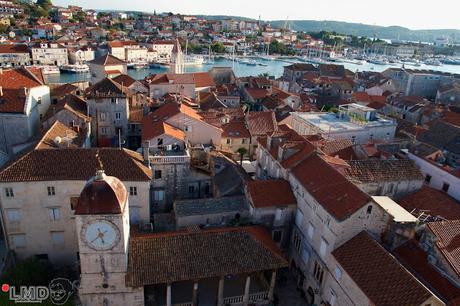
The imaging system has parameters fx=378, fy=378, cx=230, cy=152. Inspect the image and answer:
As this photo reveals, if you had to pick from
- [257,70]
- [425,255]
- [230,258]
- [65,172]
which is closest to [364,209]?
[425,255]

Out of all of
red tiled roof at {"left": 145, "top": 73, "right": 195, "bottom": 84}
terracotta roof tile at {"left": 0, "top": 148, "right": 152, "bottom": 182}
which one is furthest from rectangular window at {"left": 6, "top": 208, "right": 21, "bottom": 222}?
red tiled roof at {"left": 145, "top": 73, "right": 195, "bottom": 84}

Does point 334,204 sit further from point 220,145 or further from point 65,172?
point 220,145

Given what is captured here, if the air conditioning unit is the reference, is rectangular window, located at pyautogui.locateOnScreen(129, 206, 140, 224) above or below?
below

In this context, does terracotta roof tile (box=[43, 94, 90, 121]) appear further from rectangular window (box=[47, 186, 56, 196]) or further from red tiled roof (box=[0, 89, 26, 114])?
rectangular window (box=[47, 186, 56, 196])

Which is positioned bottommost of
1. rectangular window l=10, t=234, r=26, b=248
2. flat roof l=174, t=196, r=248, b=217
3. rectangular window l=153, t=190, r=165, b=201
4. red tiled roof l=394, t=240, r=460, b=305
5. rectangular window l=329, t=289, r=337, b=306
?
rectangular window l=10, t=234, r=26, b=248

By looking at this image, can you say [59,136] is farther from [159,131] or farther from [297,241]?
[297,241]

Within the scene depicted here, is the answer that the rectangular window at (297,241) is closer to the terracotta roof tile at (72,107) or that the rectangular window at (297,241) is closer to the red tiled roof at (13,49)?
the terracotta roof tile at (72,107)

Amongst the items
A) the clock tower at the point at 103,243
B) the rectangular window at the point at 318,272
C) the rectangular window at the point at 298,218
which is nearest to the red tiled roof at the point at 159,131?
the rectangular window at the point at 298,218
